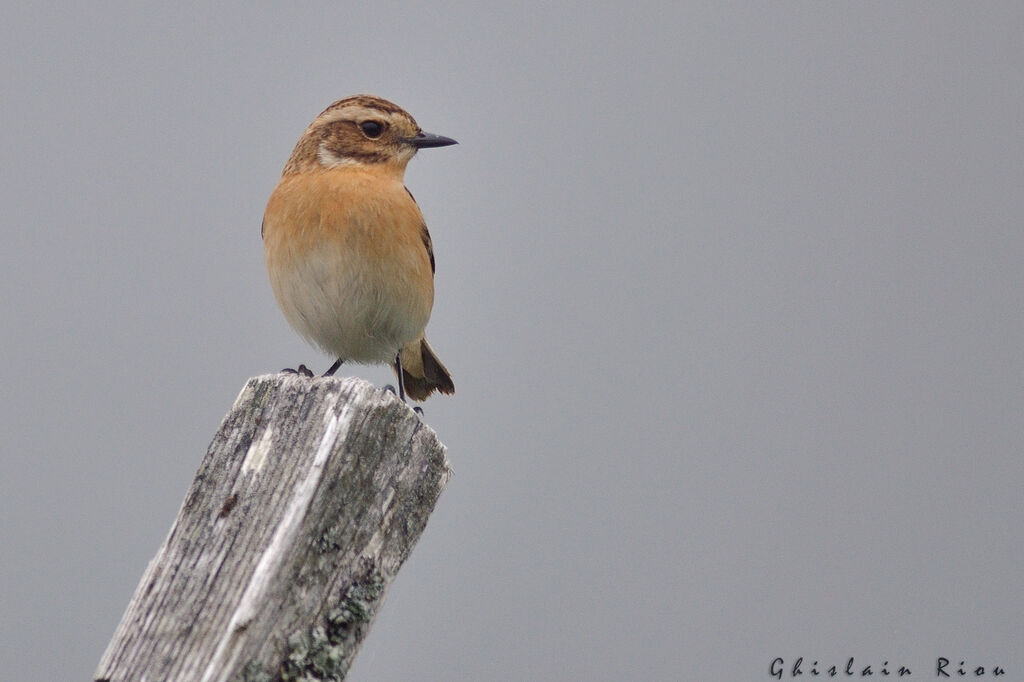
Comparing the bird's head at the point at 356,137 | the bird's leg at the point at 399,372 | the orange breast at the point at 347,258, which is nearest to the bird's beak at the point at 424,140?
the bird's head at the point at 356,137

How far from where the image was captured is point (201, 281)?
77.6 m

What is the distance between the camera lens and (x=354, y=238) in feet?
23.1

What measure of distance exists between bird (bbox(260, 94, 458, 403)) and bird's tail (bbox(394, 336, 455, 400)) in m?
0.38

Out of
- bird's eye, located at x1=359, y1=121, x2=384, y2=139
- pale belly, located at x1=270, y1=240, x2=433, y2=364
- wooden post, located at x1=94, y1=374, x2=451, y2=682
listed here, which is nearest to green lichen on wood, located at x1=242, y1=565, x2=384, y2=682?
wooden post, located at x1=94, y1=374, x2=451, y2=682

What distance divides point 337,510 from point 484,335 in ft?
194

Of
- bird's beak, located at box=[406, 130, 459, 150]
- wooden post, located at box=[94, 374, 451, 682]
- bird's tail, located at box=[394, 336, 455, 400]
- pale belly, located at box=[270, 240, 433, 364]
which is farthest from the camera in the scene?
bird's tail, located at box=[394, 336, 455, 400]

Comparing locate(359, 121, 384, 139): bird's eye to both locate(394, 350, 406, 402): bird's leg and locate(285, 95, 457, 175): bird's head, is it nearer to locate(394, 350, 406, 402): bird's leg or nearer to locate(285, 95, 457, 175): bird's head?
locate(285, 95, 457, 175): bird's head

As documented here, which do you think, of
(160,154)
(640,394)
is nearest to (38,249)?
(640,394)

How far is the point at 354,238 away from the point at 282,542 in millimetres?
3872

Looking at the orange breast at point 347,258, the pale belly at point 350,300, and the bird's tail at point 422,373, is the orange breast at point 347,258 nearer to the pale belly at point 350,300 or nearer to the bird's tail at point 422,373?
the pale belly at point 350,300

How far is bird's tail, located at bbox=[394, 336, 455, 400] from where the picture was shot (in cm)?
828

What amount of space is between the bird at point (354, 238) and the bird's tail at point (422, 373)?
0.38 meters

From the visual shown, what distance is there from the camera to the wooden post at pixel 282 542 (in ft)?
10.6

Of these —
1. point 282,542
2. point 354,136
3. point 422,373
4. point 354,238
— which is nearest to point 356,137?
point 354,136
